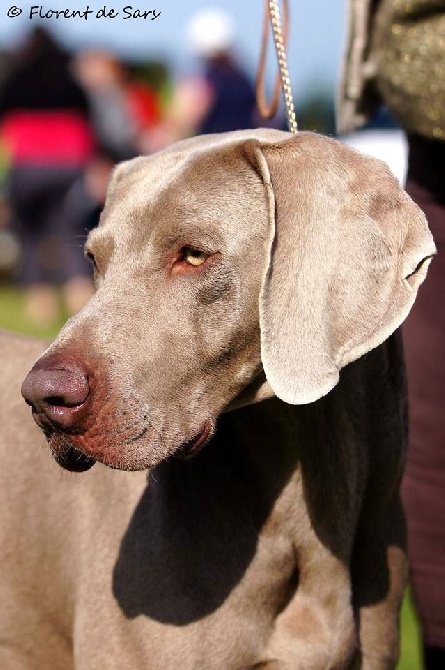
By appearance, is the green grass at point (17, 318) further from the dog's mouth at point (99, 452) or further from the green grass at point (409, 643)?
the dog's mouth at point (99, 452)

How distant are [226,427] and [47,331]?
26.4ft

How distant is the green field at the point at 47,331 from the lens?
4.61 m

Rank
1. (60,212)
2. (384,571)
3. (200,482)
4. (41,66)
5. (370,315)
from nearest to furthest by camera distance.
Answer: (370,315) → (200,482) → (384,571) → (41,66) → (60,212)

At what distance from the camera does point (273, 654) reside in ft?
10.1

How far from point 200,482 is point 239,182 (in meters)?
0.74

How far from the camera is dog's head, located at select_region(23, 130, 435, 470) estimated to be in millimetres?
2748

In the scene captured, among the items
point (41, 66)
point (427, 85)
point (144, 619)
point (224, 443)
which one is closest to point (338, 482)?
point (224, 443)

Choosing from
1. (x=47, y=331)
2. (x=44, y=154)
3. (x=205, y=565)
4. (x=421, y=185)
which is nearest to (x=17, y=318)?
(x=47, y=331)

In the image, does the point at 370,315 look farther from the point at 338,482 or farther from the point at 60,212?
the point at 60,212

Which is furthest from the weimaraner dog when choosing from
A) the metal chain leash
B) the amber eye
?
the metal chain leash

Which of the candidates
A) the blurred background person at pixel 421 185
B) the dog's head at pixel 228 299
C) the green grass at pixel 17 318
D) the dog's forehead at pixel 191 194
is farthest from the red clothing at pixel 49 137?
the dog's head at pixel 228 299

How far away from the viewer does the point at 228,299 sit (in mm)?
2863

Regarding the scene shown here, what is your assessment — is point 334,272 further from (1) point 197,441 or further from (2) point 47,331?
(2) point 47,331

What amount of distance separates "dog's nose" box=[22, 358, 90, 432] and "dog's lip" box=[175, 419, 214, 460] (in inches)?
10.8
